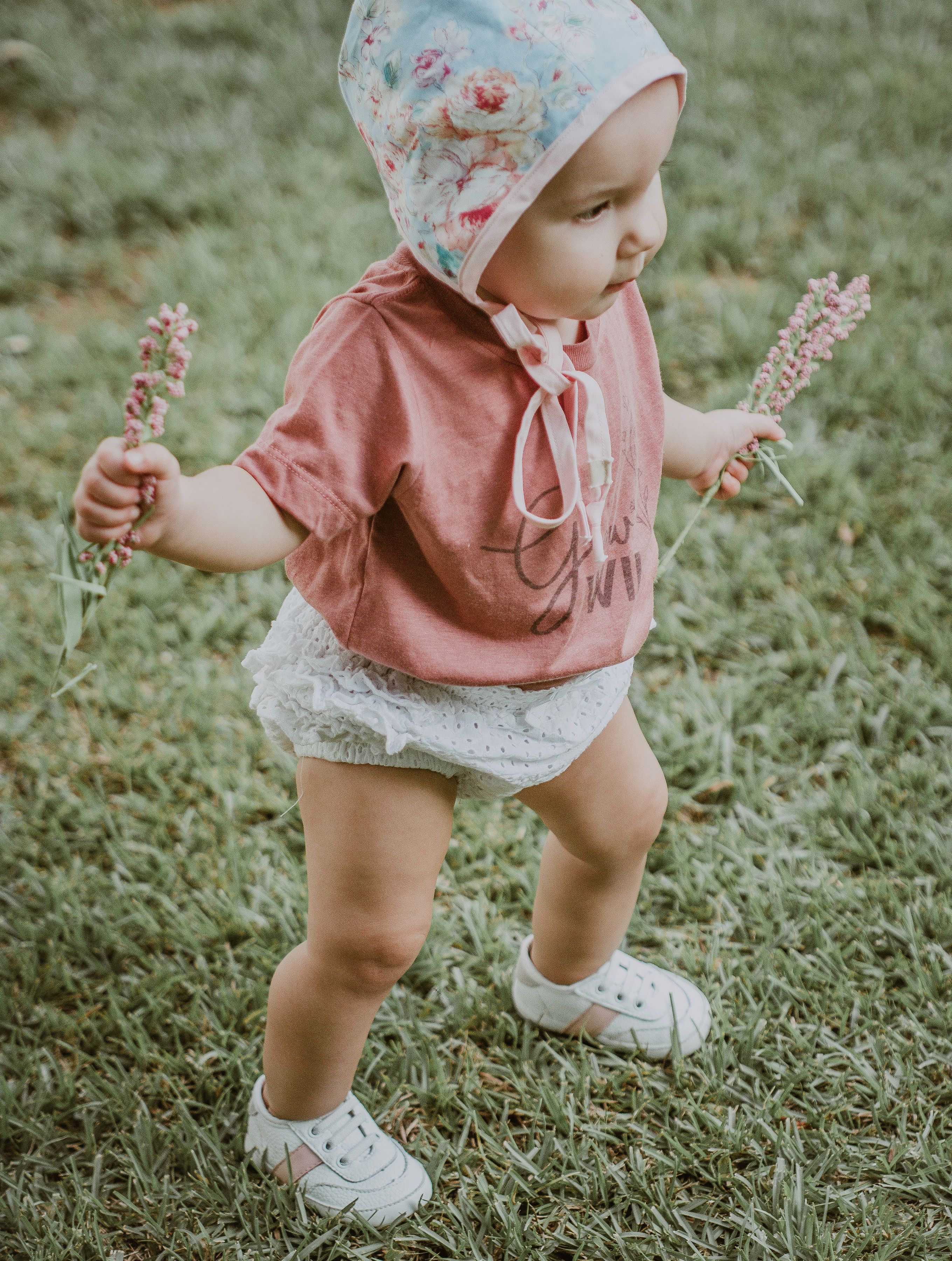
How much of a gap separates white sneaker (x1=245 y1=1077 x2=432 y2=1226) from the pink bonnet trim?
49.3 inches

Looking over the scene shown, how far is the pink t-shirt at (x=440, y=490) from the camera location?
120cm

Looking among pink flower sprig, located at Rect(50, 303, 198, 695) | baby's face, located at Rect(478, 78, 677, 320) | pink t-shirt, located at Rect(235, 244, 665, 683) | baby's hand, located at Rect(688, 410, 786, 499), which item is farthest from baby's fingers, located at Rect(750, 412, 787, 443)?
pink flower sprig, located at Rect(50, 303, 198, 695)

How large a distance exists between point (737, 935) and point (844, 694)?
0.67 m

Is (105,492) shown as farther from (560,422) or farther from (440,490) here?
(560,422)

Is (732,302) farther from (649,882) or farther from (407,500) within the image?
(407,500)

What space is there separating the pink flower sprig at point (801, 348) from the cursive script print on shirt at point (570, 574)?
10cm

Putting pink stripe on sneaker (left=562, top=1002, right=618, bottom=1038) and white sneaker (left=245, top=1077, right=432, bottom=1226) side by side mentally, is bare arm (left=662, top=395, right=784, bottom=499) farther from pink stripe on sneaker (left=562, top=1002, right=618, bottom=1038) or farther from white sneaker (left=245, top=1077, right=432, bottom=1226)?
white sneaker (left=245, top=1077, right=432, bottom=1226)

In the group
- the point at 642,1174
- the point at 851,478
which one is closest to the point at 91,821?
the point at 642,1174

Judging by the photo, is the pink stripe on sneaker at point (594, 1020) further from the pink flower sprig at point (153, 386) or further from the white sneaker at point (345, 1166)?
the pink flower sprig at point (153, 386)

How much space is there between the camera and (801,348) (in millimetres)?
1568

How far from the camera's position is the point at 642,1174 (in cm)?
→ 167

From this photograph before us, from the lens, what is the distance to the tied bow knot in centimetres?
124

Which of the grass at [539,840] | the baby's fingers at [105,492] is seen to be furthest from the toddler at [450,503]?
the grass at [539,840]

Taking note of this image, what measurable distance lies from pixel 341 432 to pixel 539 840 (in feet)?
A: 4.06
